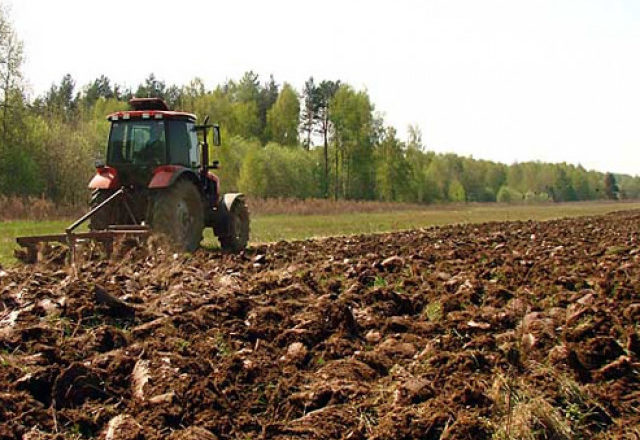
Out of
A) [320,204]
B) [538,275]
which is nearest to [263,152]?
[320,204]

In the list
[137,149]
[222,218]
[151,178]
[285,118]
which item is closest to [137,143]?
[137,149]

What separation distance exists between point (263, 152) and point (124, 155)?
147 feet

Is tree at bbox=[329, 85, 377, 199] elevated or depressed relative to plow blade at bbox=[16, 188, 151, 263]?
elevated

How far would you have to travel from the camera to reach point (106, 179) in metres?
12.1

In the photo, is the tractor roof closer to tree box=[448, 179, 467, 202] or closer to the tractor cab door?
the tractor cab door

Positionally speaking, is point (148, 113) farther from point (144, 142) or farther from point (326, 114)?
point (326, 114)

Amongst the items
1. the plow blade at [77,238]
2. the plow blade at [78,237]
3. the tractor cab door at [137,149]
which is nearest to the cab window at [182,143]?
the tractor cab door at [137,149]

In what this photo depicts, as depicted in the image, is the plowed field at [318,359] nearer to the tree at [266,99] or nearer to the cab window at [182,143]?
the cab window at [182,143]

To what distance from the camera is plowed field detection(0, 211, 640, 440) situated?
3.68m

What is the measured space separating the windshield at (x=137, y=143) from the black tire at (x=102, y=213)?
72 centimetres

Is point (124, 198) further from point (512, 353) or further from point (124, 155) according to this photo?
point (512, 353)

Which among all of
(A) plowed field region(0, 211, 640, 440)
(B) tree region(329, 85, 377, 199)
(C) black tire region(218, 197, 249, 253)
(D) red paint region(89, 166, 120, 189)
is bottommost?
(A) plowed field region(0, 211, 640, 440)

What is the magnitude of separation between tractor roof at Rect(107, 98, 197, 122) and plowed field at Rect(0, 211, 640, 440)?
536 centimetres

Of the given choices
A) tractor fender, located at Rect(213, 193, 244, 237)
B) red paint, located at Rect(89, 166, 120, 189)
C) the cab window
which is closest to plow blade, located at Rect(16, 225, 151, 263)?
red paint, located at Rect(89, 166, 120, 189)
